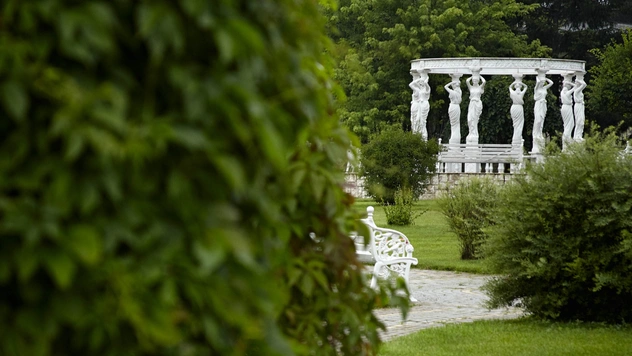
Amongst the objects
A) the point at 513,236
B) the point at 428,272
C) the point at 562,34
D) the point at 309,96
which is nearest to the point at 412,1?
the point at 562,34

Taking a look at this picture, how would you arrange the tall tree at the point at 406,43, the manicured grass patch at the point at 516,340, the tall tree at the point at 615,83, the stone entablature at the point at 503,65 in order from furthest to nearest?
1. the tall tree at the point at 406,43
2. the tall tree at the point at 615,83
3. the stone entablature at the point at 503,65
4. the manicured grass patch at the point at 516,340

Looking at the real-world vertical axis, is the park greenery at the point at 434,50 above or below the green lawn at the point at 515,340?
above

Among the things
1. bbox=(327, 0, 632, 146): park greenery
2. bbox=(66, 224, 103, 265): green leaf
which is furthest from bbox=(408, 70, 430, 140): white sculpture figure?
bbox=(66, 224, 103, 265): green leaf

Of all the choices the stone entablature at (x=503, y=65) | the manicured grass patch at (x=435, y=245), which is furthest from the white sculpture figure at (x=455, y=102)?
the manicured grass patch at (x=435, y=245)

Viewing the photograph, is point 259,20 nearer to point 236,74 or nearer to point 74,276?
point 236,74

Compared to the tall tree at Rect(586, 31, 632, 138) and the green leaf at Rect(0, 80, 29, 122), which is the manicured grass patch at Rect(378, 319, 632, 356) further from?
the tall tree at Rect(586, 31, 632, 138)

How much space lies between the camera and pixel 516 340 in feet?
25.0

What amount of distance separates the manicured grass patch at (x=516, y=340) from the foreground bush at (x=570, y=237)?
259 millimetres

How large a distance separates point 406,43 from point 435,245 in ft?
78.7

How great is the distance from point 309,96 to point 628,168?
7.16m

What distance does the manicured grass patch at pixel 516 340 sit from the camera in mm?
7164

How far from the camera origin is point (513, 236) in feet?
27.8

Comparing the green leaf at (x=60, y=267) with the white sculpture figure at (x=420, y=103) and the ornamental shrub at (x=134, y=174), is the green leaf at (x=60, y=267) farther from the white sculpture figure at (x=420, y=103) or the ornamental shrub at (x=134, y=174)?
the white sculpture figure at (x=420, y=103)

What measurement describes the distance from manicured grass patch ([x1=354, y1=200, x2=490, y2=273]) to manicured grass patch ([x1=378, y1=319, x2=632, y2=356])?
895 mm
